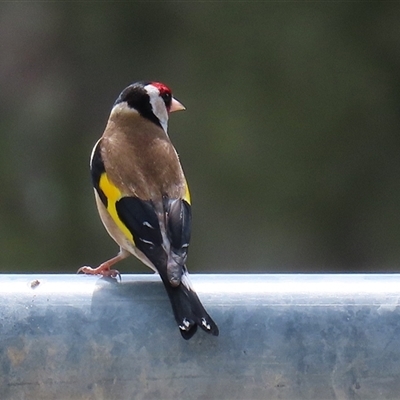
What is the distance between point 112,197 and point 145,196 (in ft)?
0.45

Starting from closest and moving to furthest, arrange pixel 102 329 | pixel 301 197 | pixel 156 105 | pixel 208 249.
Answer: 1. pixel 102 329
2. pixel 156 105
3. pixel 208 249
4. pixel 301 197

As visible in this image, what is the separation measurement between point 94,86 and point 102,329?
819 centimetres

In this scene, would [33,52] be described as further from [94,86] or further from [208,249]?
[208,249]

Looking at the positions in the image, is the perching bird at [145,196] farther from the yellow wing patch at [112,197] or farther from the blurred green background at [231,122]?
the blurred green background at [231,122]

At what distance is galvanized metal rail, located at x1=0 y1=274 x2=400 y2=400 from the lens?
2213 millimetres

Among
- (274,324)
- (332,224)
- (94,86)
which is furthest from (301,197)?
(274,324)

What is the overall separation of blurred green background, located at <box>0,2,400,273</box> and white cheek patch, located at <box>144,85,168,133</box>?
5.17m

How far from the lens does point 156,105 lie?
14.3ft

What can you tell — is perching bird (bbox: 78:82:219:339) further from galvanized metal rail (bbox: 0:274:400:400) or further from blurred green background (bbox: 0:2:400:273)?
blurred green background (bbox: 0:2:400:273)

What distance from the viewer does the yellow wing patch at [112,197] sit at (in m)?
3.33

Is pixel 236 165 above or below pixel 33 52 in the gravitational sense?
below

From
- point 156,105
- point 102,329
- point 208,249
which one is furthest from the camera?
point 208,249

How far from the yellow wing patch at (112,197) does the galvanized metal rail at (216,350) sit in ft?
3.27

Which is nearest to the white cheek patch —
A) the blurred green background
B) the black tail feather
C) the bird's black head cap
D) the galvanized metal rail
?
the bird's black head cap
